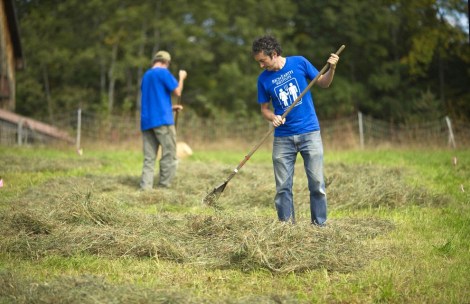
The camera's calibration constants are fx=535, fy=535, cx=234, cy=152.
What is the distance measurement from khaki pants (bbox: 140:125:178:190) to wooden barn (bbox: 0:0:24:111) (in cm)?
1217

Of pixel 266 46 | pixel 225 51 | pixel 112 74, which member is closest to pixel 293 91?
pixel 266 46

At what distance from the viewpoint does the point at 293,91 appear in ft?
16.2

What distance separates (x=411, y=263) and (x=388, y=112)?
80.0 feet

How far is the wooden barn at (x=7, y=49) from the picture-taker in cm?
1786

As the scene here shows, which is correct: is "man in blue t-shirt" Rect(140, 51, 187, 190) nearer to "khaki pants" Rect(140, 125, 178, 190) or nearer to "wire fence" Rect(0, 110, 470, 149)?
"khaki pants" Rect(140, 125, 178, 190)

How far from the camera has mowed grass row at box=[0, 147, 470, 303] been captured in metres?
3.27

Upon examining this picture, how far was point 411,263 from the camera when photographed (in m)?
3.88

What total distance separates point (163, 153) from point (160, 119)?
1.67ft

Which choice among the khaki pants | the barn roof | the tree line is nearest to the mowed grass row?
→ the khaki pants

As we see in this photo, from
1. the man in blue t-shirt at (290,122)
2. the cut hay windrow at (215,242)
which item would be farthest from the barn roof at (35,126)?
the man in blue t-shirt at (290,122)

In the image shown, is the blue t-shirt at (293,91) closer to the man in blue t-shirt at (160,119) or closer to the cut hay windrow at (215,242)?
the cut hay windrow at (215,242)

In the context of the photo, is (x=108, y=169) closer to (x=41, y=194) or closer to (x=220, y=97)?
(x=41, y=194)

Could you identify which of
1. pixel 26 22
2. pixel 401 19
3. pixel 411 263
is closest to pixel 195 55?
pixel 26 22

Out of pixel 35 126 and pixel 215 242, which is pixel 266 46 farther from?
pixel 35 126
